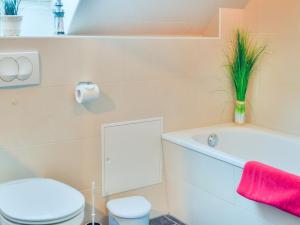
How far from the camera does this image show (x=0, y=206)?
1.70 metres

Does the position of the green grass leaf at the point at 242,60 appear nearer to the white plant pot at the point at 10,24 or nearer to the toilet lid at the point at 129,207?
the toilet lid at the point at 129,207

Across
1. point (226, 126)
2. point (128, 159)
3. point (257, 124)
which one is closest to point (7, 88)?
point (128, 159)

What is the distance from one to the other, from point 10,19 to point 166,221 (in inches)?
61.5

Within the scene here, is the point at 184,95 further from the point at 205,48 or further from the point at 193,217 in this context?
the point at 193,217

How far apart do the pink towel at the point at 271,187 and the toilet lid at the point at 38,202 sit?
81cm

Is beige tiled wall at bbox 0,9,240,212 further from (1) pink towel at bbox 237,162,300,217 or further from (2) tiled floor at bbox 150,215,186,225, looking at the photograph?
(1) pink towel at bbox 237,162,300,217

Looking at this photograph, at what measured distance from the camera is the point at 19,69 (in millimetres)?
2002

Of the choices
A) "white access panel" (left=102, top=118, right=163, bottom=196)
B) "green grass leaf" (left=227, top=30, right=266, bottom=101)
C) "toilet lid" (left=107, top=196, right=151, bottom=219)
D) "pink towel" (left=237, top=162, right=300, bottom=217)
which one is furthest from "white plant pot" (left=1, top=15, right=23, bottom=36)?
"green grass leaf" (left=227, top=30, right=266, bottom=101)

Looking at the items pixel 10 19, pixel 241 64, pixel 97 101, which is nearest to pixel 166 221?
pixel 97 101

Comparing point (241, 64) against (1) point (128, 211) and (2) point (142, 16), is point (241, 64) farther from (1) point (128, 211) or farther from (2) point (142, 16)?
(1) point (128, 211)

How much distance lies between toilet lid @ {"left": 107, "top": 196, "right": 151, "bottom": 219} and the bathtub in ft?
0.97

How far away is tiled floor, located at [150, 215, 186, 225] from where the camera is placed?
257 cm

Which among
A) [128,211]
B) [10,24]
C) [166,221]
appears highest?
[10,24]

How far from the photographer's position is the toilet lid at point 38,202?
64.2 inches
